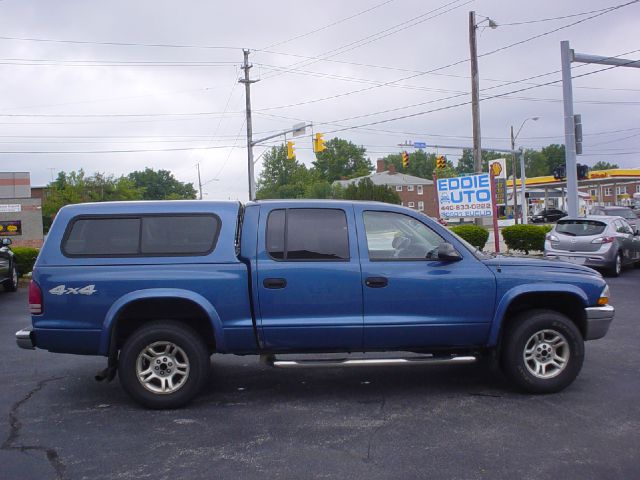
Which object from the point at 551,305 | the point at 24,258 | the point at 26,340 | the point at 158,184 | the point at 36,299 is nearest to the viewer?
the point at 36,299

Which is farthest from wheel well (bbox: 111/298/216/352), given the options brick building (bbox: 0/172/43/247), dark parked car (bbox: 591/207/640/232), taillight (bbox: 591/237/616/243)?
brick building (bbox: 0/172/43/247)

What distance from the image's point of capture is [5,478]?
4.21 meters

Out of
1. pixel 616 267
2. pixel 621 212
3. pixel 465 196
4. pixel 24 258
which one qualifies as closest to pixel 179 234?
pixel 616 267

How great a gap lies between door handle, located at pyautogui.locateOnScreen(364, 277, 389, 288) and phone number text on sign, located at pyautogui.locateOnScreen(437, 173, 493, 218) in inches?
582

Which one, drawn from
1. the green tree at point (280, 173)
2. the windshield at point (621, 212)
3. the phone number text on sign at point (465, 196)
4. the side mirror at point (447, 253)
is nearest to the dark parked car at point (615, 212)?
the windshield at point (621, 212)

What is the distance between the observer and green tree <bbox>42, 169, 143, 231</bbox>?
52062 millimetres

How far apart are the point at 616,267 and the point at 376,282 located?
11.6 meters

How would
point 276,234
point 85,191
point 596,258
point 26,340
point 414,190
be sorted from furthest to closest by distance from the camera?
point 414,190 → point 85,191 → point 596,258 → point 276,234 → point 26,340

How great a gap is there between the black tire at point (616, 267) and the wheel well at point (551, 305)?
9.91 metres

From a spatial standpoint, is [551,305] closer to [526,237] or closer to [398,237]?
[398,237]

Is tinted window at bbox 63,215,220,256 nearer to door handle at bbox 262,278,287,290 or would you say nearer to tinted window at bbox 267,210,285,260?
tinted window at bbox 267,210,285,260

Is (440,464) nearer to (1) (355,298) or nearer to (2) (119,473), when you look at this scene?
(1) (355,298)

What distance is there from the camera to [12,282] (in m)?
15.1

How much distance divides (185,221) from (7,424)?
7.56 feet
